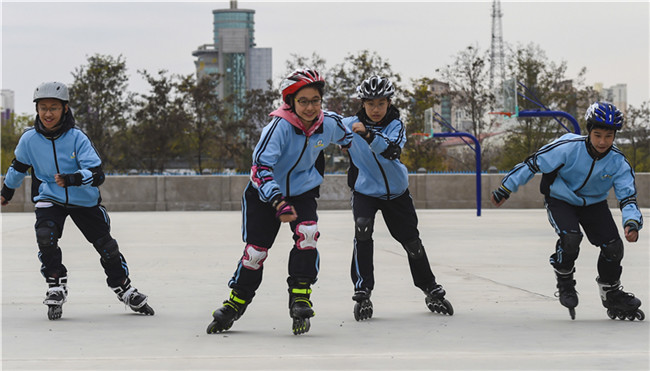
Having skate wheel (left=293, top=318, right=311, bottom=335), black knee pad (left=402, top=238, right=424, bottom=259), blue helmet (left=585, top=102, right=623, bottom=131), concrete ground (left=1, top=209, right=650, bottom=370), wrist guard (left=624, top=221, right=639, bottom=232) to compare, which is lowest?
concrete ground (left=1, top=209, right=650, bottom=370)

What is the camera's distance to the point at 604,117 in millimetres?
6027

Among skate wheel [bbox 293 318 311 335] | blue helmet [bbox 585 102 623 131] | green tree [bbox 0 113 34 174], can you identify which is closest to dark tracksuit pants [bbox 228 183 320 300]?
skate wheel [bbox 293 318 311 335]

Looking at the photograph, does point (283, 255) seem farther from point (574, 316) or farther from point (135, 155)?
point (135, 155)

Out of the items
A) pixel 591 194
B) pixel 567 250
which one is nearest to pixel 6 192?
pixel 567 250

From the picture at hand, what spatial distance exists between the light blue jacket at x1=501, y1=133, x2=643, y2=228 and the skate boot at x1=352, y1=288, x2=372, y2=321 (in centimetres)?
124

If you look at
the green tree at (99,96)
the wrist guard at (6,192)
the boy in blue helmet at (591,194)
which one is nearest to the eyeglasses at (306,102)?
the boy in blue helmet at (591,194)

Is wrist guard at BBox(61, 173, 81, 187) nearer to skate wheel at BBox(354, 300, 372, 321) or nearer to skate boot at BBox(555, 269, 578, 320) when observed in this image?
skate wheel at BBox(354, 300, 372, 321)

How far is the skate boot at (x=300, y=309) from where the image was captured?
5.60 metres

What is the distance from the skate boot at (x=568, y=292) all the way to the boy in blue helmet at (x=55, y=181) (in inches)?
109

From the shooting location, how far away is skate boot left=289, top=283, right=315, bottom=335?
560 centimetres

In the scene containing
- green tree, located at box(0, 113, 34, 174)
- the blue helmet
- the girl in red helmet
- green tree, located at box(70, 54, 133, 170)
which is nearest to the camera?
the girl in red helmet

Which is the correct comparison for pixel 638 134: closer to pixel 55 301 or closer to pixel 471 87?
pixel 471 87

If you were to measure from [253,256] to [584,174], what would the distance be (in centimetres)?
221

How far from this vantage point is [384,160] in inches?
254
